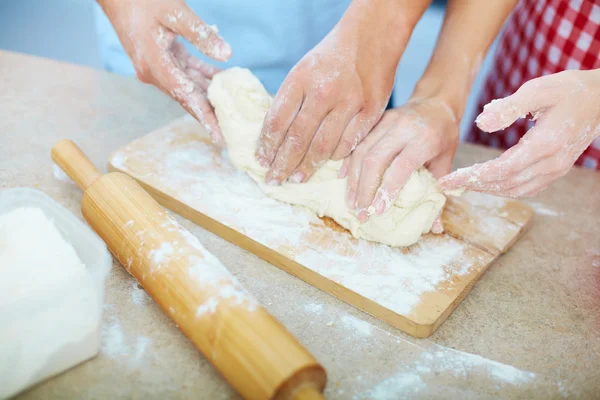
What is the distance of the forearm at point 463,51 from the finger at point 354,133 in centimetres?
24

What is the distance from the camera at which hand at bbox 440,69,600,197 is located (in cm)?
121

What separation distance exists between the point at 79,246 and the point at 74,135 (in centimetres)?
84

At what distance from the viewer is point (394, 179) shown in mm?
1368

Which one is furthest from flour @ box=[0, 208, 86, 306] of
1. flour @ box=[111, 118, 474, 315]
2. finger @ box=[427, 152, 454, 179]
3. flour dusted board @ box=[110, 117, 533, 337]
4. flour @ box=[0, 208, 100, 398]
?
finger @ box=[427, 152, 454, 179]

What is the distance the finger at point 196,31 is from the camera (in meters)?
1.45

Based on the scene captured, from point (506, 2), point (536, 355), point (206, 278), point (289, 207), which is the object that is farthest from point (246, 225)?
point (506, 2)

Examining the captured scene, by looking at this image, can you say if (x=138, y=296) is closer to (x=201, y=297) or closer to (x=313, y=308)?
(x=201, y=297)

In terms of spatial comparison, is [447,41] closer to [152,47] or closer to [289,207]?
[289,207]

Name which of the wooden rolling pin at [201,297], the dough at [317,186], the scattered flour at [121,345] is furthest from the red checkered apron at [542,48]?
the scattered flour at [121,345]

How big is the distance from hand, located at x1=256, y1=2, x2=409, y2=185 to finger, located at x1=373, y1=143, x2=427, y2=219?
0.45 ft

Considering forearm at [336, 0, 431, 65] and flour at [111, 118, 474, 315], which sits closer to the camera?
flour at [111, 118, 474, 315]

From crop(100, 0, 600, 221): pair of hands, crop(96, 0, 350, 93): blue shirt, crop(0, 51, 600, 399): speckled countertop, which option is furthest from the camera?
crop(96, 0, 350, 93): blue shirt

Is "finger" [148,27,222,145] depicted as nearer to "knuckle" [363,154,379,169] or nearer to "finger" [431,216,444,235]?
"knuckle" [363,154,379,169]

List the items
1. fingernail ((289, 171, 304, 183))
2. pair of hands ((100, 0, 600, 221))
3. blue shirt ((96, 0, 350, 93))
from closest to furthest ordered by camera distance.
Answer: pair of hands ((100, 0, 600, 221))
fingernail ((289, 171, 304, 183))
blue shirt ((96, 0, 350, 93))
